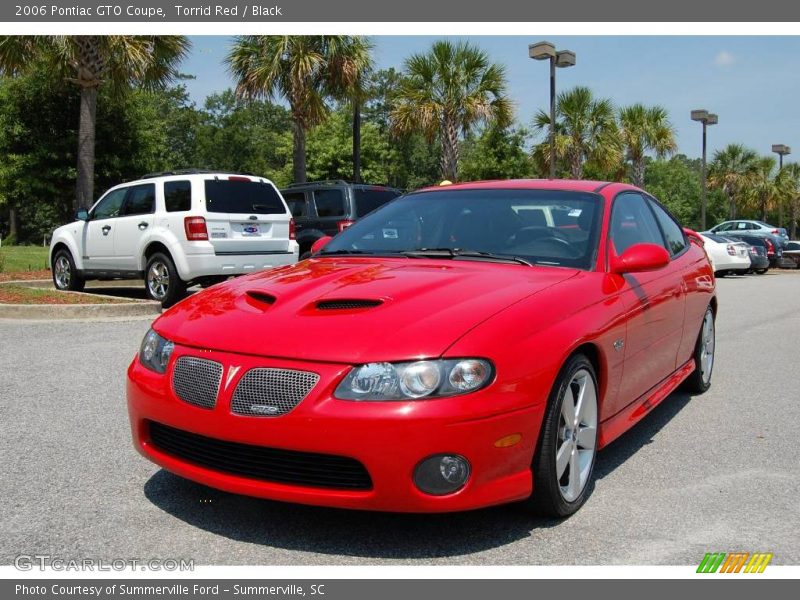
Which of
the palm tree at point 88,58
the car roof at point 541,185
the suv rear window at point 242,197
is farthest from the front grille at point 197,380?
the palm tree at point 88,58

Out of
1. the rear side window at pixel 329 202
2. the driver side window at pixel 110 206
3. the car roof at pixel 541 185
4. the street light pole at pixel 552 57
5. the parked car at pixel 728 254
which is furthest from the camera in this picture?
the parked car at pixel 728 254

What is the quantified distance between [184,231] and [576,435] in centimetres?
811

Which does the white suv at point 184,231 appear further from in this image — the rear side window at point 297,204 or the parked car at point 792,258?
the parked car at point 792,258

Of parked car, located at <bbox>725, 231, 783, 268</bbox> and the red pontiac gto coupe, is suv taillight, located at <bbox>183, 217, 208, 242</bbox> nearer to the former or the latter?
the red pontiac gto coupe

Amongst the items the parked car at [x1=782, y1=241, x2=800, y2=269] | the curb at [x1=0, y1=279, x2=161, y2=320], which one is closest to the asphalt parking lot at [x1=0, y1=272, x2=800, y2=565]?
the curb at [x1=0, y1=279, x2=161, y2=320]

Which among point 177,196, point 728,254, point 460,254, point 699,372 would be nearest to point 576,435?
point 460,254

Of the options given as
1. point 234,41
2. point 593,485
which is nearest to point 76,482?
point 593,485

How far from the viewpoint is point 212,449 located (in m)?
3.26

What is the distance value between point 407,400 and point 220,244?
330 inches

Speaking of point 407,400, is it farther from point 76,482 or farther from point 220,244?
point 220,244

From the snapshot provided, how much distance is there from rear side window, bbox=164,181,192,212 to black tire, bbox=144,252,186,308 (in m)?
0.66

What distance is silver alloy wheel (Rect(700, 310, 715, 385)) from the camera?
6.05m

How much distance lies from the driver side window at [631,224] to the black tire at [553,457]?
1216 millimetres

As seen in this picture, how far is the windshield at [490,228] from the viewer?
4242 mm
